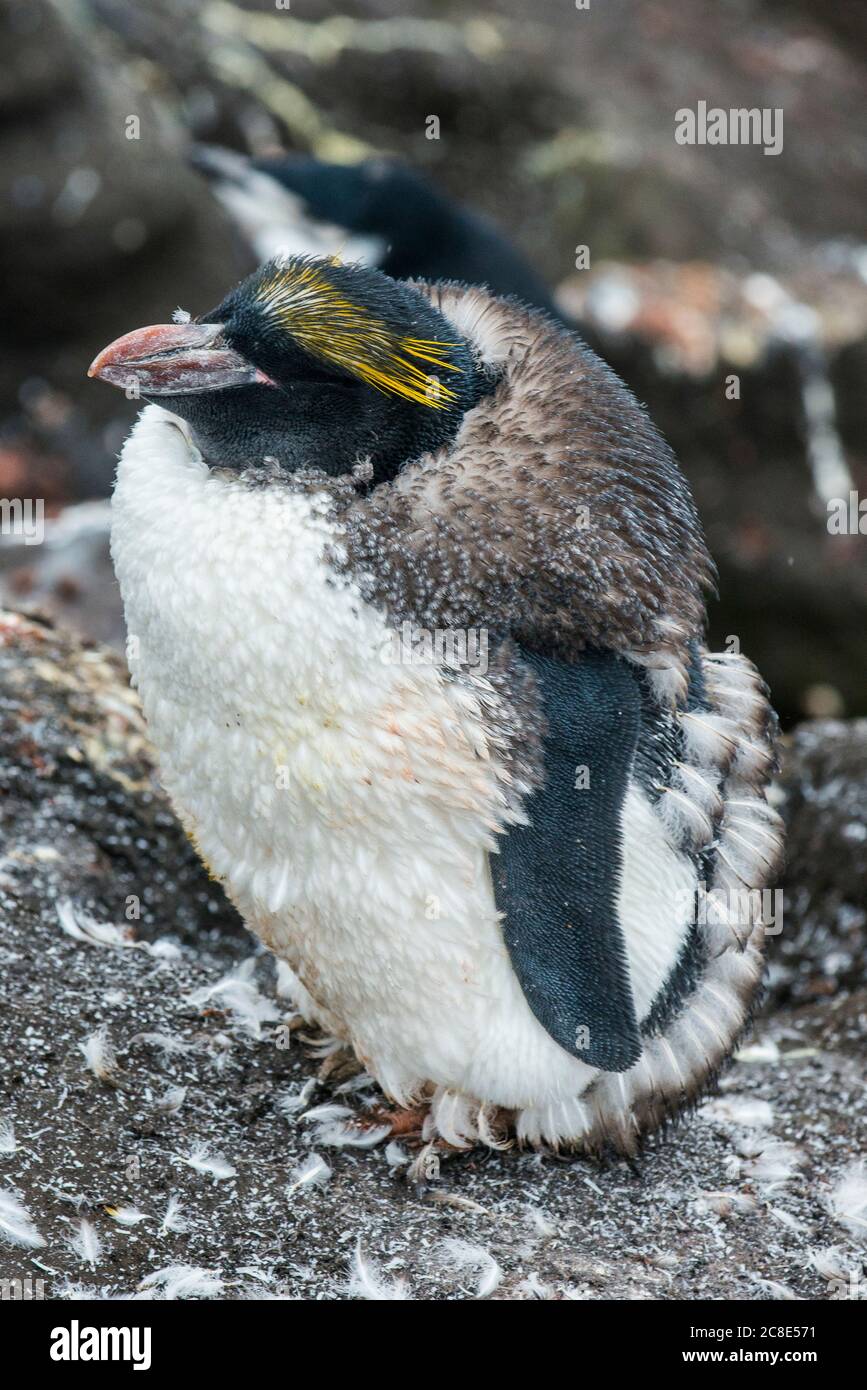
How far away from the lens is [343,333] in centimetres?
240

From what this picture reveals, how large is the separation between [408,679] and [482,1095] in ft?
2.66

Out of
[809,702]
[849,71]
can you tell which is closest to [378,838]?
[809,702]

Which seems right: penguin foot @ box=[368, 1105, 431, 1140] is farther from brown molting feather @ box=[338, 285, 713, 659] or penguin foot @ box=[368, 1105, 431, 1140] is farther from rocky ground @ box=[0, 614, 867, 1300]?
brown molting feather @ box=[338, 285, 713, 659]

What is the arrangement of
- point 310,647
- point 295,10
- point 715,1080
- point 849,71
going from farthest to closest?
point 849,71
point 295,10
point 715,1080
point 310,647

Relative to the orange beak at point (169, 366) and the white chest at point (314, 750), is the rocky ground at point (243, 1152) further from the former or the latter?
the orange beak at point (169, 366)

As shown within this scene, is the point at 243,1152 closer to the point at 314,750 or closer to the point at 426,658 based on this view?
the point at 314,750

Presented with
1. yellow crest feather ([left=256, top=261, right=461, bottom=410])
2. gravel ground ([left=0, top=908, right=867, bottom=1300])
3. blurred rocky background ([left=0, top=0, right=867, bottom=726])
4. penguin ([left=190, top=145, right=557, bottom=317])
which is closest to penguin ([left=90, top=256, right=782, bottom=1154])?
yellow crest feather ([left=256, top=261, right=461, bottom=410])

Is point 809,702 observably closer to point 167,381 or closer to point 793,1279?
point 793,1279

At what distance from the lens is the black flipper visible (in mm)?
2496

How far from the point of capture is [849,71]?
407 inches

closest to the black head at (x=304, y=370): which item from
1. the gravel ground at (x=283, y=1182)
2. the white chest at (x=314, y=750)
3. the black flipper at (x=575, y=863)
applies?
the white chest at (x=314, y=750)

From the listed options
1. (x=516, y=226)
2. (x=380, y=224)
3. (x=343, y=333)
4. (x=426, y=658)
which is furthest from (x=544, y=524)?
(x=516, y=226)

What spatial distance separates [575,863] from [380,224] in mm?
4016

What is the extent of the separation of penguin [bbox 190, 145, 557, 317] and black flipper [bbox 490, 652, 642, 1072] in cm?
334
